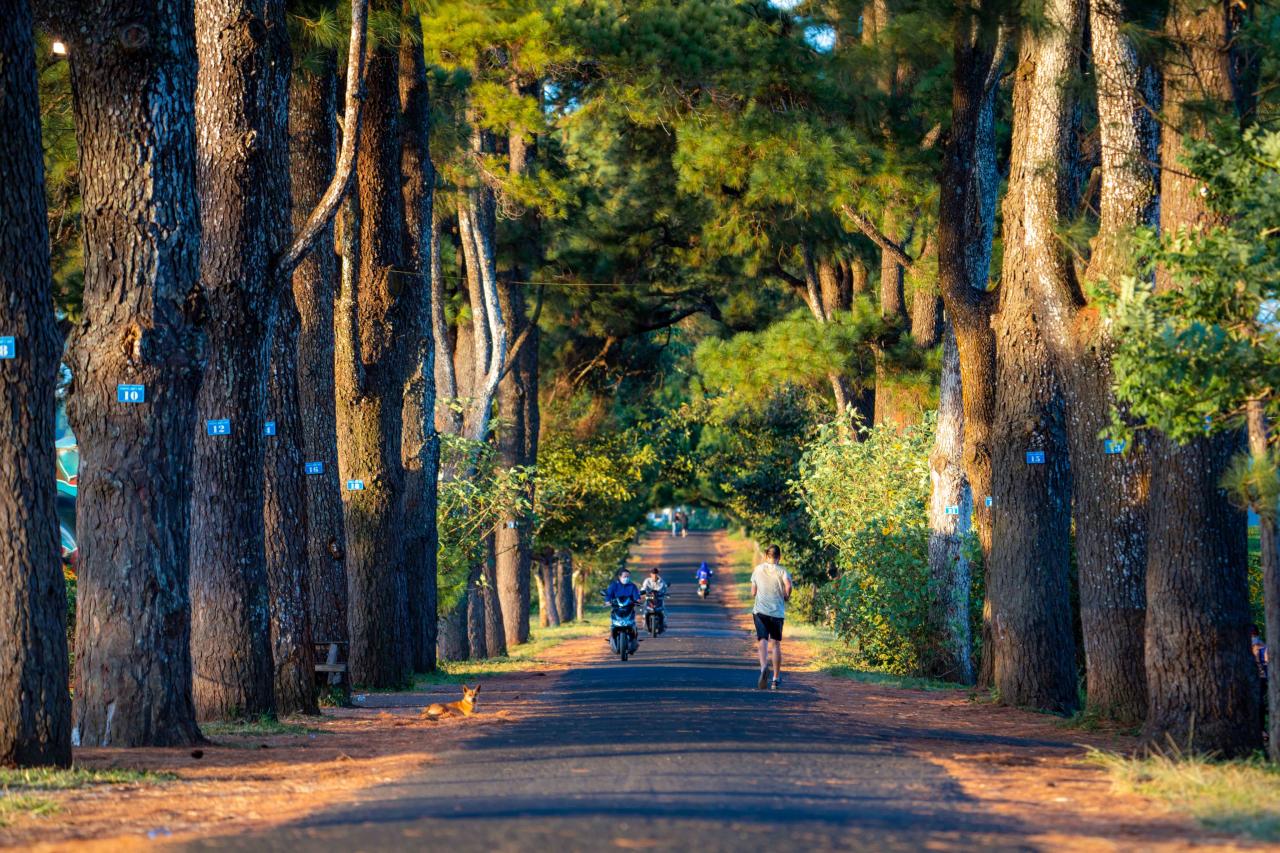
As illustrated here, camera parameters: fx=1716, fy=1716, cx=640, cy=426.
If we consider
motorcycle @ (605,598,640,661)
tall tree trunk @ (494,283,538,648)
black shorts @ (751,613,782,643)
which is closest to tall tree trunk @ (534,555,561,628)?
tall tree trunk @ (494,283,538,648)

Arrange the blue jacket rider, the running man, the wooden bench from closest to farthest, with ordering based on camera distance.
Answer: the wooden bench, the running man, the blue jacket rider

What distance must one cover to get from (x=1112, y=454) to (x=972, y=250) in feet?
23.2

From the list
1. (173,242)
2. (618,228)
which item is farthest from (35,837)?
(618,228)

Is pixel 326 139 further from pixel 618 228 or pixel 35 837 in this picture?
pixel 618 228

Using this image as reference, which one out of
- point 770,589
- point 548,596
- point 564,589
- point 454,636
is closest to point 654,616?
point 454,636

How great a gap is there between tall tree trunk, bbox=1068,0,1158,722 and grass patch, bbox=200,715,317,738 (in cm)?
756

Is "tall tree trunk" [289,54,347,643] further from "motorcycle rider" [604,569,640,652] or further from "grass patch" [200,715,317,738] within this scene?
"motorcycle rider" [604,569,640,652]

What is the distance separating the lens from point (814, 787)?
35.7ft

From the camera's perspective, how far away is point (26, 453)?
12.0 m

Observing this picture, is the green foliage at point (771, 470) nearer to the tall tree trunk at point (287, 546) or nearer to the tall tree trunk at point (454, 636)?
the tall tree trunk at point (454, 636)

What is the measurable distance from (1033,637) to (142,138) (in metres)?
11.2

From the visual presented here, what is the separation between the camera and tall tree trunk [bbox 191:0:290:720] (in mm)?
15898

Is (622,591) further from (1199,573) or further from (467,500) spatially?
(1199,573)

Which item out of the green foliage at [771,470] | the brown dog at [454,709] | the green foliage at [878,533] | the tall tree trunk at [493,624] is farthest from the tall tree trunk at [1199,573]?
the green foliage at [771,470]
